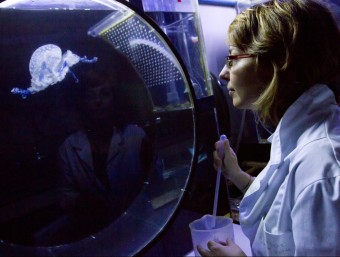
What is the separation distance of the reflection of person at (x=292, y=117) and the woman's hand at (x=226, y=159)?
0.20 meters

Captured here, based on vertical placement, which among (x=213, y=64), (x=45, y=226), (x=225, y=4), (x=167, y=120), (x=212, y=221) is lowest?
(x=212, y=221)

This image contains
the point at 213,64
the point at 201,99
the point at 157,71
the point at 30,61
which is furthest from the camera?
the point at 213,64

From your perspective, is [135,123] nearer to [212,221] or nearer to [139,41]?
[139,41]

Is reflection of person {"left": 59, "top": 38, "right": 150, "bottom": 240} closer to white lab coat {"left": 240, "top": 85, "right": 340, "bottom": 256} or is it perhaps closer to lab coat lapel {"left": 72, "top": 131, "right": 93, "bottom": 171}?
lab coat lapel {"left": 72, "top": 131, "right": 93, "bottom": 171}

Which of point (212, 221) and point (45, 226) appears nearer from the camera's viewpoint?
point (45, 226)

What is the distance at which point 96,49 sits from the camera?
0.78 metres

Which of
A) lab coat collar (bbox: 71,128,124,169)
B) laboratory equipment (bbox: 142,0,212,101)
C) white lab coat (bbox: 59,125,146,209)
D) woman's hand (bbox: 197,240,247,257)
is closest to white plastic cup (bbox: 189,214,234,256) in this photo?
woman's hand (bbox: 197,240,247,257)

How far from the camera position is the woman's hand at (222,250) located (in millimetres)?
724

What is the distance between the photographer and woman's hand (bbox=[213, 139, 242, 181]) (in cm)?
106

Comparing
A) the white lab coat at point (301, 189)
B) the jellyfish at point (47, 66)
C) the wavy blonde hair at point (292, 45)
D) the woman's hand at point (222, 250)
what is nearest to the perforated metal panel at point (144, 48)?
the jellyfish at point (47, 66)

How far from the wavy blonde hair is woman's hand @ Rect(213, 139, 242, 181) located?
0.26 meters

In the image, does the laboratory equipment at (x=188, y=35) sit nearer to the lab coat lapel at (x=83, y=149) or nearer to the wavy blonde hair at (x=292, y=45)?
the wavy blonde hair at (x=292, y=45)

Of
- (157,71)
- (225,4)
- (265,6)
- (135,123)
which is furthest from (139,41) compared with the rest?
(225,4)

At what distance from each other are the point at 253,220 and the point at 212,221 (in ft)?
0.43
